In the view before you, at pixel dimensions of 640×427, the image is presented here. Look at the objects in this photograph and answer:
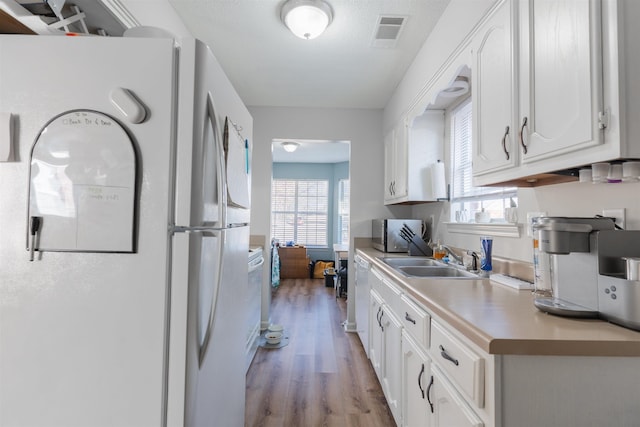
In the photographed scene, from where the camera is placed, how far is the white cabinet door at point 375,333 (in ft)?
7.07

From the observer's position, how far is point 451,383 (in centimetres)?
104

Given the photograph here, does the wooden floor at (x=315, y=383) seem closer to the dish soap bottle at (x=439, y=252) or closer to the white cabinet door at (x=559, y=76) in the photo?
the dish soap bottle at (x=439, y=252)

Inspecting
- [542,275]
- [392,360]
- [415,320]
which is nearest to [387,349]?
[392,360]

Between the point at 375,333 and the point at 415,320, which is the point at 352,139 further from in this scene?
A: the point at 415,320

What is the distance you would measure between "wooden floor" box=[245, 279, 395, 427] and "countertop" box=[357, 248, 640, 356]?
117 cm

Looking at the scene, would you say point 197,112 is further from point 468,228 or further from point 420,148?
point 420,148

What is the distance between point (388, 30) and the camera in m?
2.14

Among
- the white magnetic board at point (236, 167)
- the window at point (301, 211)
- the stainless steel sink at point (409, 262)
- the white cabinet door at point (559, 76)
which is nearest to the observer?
the white cabinet door at point (559, 76)

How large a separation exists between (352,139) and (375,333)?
2.11 metres

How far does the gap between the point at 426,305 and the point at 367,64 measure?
2112 mm

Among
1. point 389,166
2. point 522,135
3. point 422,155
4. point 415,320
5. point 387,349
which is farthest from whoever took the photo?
point 389,166

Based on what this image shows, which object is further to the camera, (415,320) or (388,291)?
(388,291)

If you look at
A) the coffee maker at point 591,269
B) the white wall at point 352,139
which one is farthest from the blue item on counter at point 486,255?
the white wall at point 352,139

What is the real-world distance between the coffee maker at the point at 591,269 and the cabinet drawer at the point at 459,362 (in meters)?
0.30
